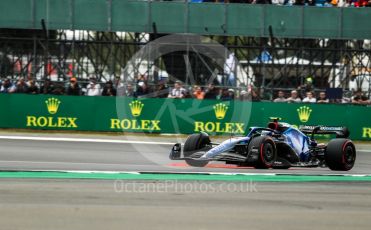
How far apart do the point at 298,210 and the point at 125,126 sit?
15954 mm

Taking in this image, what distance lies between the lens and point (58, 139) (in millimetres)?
22016

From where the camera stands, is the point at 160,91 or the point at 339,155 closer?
the point at 339,155

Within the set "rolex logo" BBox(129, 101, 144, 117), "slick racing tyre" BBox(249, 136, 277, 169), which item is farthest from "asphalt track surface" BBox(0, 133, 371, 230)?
"rolex logo" BBox(129, 101, 144, 117)

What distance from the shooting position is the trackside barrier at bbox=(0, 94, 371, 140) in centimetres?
2541

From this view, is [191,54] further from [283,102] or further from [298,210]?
[298,210]

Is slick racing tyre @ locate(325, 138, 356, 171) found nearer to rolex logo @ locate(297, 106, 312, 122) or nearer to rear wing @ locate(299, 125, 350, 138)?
rear wing @ locate(299, 125, 350, 138)

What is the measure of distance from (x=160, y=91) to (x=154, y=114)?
53.9 inches

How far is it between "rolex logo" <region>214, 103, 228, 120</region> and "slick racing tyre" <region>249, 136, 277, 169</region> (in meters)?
10.6

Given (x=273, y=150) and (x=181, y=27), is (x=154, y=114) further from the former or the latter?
(x=273, y=150)

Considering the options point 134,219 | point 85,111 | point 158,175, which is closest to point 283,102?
point 85,111

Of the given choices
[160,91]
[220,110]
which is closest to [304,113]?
[220,110]

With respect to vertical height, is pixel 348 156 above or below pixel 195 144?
below

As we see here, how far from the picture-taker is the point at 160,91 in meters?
26.5

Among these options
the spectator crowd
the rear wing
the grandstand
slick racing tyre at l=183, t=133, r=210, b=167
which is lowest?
slick racing tyre at l=183, t=133, r=210, b=167
